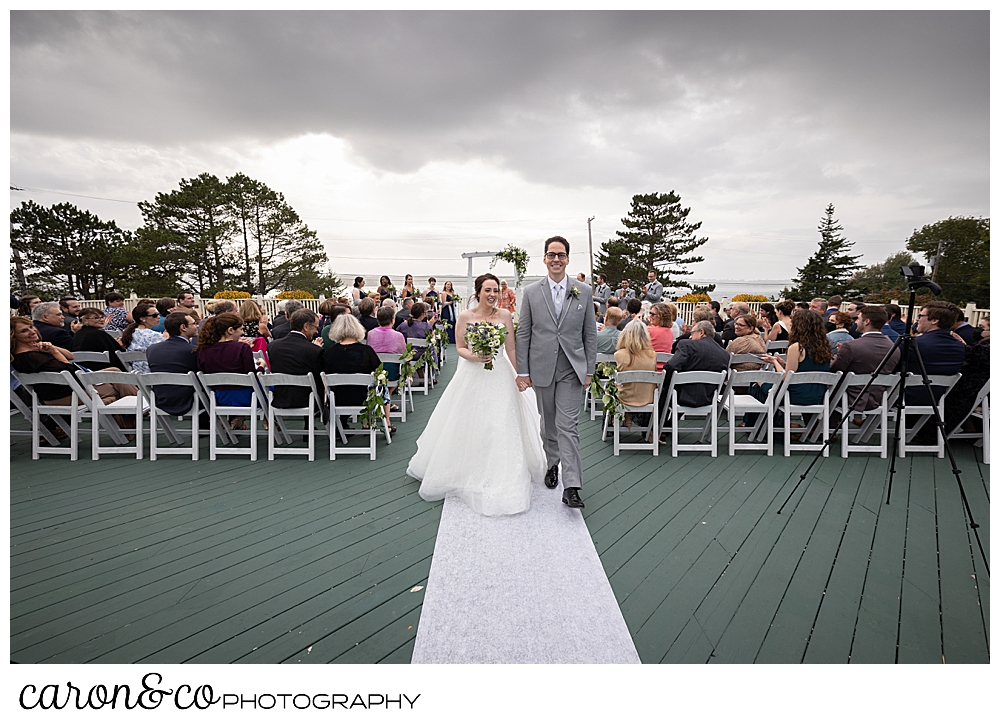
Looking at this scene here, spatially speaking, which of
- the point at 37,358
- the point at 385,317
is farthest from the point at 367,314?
the point at 37,358

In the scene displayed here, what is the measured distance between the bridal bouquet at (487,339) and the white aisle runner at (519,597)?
1.15 m

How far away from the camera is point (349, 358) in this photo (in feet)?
15.4

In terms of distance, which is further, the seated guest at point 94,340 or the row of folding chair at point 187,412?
the seated guest at point 94,340

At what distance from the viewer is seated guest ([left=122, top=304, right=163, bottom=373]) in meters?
5.81

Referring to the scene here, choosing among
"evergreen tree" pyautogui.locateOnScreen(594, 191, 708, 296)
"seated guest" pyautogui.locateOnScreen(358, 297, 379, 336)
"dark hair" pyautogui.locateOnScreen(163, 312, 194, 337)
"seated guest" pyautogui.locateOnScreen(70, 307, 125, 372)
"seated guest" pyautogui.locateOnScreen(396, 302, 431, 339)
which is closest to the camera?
"dark hair" pyautogui.locateOnScreen(163, 312, 194, 337)

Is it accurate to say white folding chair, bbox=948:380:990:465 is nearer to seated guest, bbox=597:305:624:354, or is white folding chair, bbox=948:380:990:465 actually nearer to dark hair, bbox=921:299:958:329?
dark hair, bbox=921:299:958:329

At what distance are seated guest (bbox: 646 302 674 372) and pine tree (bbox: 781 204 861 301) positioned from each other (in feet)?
129

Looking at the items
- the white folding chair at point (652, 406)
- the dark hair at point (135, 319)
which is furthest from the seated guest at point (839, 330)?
the dark hair at point (135, 319)

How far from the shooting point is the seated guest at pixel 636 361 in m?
4.84

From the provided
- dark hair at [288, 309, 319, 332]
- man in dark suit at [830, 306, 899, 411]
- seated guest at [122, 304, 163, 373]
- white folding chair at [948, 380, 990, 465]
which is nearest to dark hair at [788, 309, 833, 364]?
man in dark suit at [830, 306, 899, 411]

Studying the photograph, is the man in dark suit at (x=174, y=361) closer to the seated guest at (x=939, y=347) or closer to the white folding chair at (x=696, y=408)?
the white folding chair at (x=696, y=408)

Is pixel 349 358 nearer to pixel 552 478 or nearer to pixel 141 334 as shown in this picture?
pixel 552 478

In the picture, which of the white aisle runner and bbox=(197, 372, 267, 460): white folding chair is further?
bbox=(197, 372, 267, 460): white folding chair
